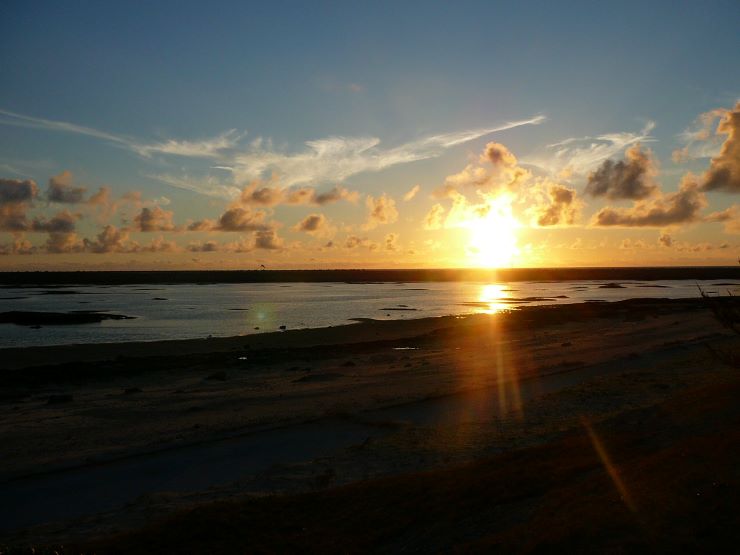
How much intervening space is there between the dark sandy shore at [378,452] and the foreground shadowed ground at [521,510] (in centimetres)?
4

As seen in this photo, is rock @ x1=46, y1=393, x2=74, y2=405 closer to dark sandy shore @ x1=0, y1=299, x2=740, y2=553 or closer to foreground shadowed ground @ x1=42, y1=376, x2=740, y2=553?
dark sandy shore @ x1=0, y1=299, x2=740, y2=553

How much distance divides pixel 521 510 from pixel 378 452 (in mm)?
5816

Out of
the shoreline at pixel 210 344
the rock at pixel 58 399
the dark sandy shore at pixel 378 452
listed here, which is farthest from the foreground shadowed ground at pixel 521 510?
the shoreline at pixel 210 344

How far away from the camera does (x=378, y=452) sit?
580 inches

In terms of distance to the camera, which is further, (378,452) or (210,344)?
(210,344)

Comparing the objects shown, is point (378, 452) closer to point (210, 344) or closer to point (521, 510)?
point (521, 510)

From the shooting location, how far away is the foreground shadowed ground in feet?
25.3

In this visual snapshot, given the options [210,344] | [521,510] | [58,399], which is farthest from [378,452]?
[210,344]

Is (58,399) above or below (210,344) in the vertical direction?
below

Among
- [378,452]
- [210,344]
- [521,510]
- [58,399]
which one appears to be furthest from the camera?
[210,344]

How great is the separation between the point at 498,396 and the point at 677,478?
11.6 m

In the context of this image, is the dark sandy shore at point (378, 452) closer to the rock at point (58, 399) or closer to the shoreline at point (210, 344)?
the rock at point (58, 399)

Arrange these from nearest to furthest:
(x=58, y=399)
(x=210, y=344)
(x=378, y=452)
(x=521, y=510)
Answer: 1. (x=521, y=510)
2. (x=378, y=452)
3. (x=58, y=399)
4. (x=210, y=344)

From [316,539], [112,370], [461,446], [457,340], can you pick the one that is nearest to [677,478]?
[316,539]
